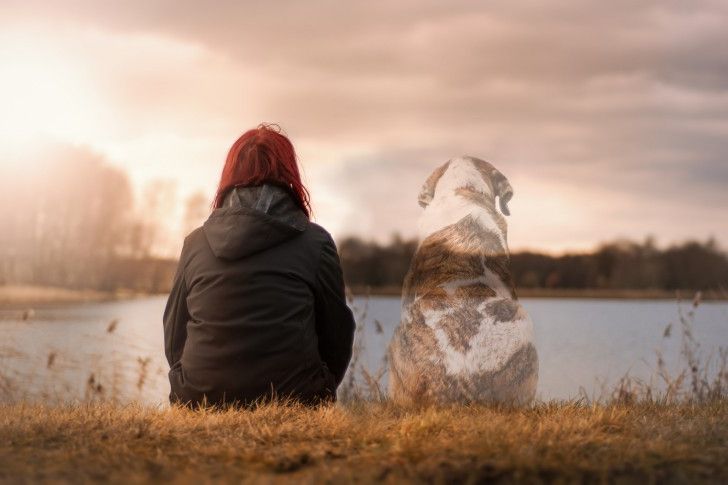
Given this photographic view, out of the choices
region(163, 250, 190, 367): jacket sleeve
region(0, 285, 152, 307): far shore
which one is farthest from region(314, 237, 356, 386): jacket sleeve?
region(0, 285, 152, 307): far shore

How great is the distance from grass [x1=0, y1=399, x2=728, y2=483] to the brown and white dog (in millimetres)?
233

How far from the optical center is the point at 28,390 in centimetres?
936

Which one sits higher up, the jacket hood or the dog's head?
the dog's head

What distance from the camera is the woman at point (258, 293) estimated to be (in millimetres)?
5117

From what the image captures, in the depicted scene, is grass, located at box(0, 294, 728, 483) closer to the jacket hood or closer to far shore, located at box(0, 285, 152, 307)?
the jacket hood

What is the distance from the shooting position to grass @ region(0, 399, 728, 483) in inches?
144

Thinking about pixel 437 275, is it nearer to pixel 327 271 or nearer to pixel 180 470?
pixel 327 271

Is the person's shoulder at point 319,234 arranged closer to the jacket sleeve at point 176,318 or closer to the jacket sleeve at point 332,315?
the jacket sleeve at point 332,315

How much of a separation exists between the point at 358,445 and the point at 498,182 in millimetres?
2567

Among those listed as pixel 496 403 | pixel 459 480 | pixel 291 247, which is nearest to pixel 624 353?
pixel 496 403

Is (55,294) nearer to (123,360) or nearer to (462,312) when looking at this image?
(123,360)

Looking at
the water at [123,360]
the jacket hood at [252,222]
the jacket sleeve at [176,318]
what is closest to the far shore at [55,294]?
the water at [123,360]

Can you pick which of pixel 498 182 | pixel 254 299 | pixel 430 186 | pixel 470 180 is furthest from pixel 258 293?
pixel 498 182

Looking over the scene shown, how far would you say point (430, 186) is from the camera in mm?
5988
